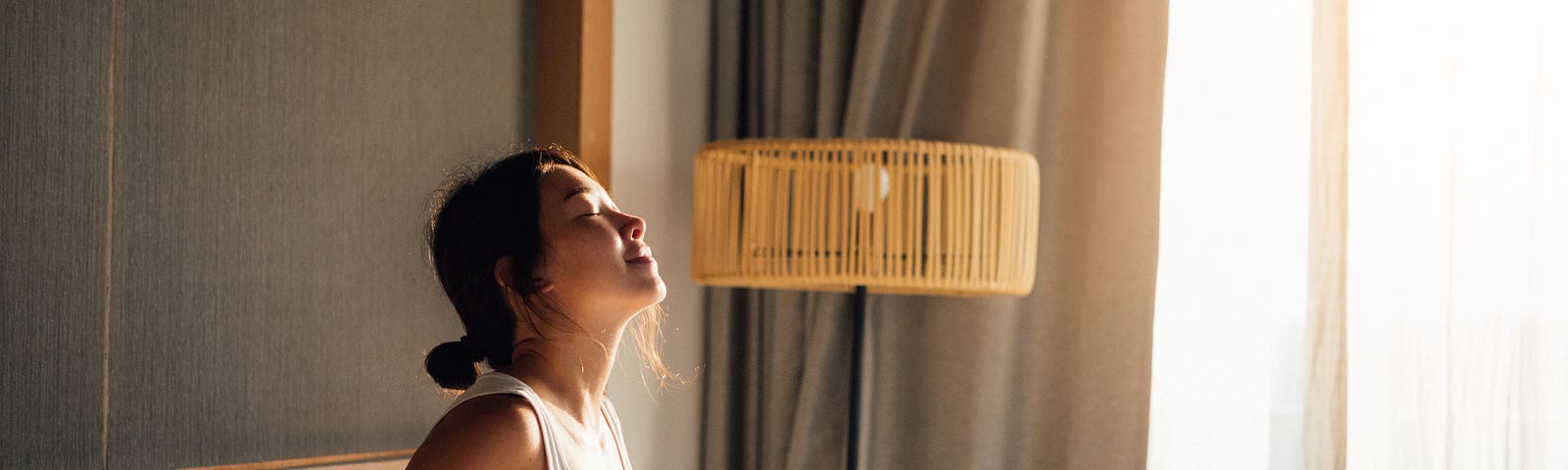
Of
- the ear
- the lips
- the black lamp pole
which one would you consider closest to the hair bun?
the ear

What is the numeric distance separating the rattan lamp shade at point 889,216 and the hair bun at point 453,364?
78 cm

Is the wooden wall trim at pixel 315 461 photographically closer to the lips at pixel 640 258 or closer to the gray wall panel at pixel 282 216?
the gray wall panel at pixel 282 216

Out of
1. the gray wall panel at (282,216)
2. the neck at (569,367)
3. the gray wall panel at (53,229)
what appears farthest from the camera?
the gray wall panel at (282,216)

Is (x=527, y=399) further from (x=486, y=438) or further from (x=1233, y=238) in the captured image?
(x=1233, y=238)

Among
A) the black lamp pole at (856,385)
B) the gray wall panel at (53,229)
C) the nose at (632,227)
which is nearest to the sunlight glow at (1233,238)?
the black lamp pole at (856,385)

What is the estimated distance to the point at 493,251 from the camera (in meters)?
1.36

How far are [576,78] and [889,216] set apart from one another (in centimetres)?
72

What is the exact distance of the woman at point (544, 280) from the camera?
1.36 meters

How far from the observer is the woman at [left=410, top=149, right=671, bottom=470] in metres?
1.36

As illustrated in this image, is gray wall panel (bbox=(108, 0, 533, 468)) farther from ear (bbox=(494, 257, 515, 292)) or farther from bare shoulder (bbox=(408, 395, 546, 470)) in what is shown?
bare shoulder (bbox=(408, 395, 546, 470))

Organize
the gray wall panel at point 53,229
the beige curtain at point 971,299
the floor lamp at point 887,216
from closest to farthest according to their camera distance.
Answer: the gray wall panel at point 53,229
the floor lamp at point 887,216
the beige curtain at point 971,299
